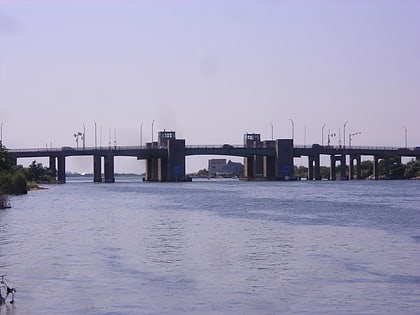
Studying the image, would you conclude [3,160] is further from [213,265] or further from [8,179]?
[213,265]

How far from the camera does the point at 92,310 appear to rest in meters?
30.7

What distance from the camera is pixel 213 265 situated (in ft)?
139

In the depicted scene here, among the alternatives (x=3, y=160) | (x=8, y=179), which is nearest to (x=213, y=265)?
(x=3, y=160)

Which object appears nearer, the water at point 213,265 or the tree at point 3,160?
the water at point 213,265

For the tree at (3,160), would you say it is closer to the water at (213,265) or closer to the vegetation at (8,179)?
the vegetation at (8,179)

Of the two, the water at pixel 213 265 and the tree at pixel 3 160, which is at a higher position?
the tree at pixel 3 160

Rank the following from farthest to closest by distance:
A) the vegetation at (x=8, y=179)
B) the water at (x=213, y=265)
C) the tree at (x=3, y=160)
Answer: the tree at (x=3, y=160) < the vegetation at (x=8, y=179) < the water at (x=213, y=265)

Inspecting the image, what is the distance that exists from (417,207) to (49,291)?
66.7 m

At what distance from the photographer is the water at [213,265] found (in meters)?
32.0

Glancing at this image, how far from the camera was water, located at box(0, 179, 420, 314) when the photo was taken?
105 feet

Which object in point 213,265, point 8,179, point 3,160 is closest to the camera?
point 213,265

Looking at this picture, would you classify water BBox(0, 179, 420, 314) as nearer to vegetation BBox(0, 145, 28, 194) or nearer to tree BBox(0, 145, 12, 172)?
vegetation BBox(0, 145, 28, 194)

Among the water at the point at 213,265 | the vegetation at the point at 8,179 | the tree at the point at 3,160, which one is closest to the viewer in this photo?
the water at the point at 213,265

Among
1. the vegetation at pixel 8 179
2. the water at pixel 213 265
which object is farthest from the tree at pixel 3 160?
the water at pixel 213 265
